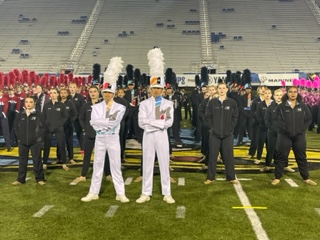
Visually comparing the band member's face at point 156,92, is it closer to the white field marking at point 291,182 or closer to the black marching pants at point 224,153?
the black marching pants at point 224,153

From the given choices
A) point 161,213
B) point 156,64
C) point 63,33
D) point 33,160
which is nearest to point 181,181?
point 161,213

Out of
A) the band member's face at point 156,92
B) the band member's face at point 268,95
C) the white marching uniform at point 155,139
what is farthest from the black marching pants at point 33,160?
the band member's face at point 268,95

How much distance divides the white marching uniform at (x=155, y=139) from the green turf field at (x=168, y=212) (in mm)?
326

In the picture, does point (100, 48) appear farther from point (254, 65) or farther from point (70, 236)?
point (70, 236)

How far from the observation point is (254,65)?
124ft

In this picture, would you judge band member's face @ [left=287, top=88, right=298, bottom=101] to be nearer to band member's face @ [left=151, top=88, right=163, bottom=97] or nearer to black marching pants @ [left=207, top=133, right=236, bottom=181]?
black marching pants @ [left=207, top=133, right=236, bottom=181]

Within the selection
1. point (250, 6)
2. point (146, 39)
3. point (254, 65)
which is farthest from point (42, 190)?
point (250, 6)

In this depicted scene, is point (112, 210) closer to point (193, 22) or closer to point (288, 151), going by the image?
point (288, 151)

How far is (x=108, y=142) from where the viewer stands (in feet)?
19.5

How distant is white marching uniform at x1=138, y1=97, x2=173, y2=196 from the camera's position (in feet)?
19.4

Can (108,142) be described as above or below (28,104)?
below

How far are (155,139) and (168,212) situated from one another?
1.03 meters

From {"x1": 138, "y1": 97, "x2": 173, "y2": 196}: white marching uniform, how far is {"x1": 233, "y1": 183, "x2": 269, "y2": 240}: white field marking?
3.57 ft

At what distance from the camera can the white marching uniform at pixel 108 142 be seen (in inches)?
233
